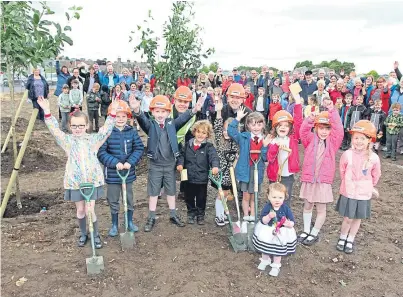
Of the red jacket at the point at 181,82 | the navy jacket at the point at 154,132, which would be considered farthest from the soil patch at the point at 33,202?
the red jacket at the point at 181,82

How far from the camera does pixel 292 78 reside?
47.7 ft

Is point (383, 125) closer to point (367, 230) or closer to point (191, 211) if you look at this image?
point (367, 230)

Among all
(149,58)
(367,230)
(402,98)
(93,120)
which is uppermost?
(149,58)

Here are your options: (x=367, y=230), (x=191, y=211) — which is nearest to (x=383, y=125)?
(x=367, y=230)

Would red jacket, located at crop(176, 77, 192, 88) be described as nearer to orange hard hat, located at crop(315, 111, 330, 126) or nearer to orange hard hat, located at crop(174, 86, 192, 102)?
orange hard hat, located at crop(174, 86, 192, 102)

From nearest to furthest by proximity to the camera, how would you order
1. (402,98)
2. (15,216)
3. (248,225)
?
1. (248,225)
2. (15,216)
3. (402,98)

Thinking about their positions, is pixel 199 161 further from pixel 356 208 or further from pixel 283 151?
pixel 356 208

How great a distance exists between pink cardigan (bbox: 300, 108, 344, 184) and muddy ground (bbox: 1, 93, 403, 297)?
3.31 ft

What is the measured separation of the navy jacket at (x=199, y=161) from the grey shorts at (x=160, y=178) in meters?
0.19

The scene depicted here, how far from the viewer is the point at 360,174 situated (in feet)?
16.3

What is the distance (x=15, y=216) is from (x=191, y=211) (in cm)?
301

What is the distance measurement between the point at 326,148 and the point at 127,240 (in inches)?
115

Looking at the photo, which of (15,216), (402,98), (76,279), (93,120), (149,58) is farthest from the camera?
(93,120)

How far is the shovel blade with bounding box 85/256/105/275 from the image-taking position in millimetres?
4445
